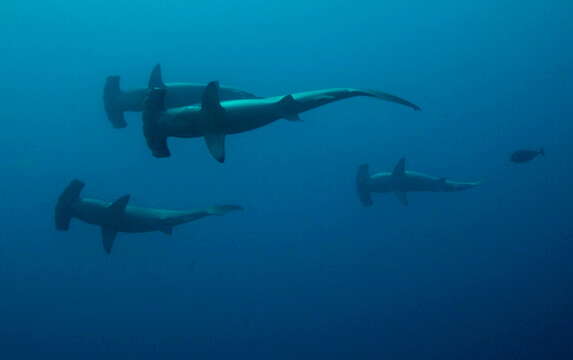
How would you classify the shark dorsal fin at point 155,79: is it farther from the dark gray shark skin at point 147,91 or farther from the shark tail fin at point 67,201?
the shark tail fin at point 67,201

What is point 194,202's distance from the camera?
901 inches

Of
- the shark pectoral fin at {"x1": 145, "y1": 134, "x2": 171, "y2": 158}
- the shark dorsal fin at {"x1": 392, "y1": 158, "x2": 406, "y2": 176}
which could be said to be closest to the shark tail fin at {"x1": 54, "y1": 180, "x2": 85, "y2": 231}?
the shark pectoral fin at {"x1": 145, "y1": 134, "x2": 171, "y2": 158}

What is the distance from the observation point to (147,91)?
584 cm

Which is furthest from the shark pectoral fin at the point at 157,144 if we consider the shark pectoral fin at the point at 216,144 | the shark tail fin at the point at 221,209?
the shark tail fin at the point at 221,209

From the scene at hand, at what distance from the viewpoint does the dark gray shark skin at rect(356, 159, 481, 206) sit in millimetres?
10359

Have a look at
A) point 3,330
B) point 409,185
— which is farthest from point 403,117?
point 3,330

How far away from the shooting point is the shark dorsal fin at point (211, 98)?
393 cm

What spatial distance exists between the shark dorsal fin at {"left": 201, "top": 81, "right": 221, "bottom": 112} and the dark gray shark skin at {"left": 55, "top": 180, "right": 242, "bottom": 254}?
2658 millimetres

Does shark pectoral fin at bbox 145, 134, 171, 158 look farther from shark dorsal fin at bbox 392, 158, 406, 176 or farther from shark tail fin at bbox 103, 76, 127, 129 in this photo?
shark dorsal fin at bbox 392, 158, 406, 176

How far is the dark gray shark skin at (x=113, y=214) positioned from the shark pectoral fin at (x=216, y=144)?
2326 millimetres

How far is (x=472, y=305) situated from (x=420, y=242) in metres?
3.37

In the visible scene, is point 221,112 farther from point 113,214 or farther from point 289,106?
point 113,214

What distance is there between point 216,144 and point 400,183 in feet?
23.0

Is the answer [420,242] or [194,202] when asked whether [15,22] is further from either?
[420,242]
